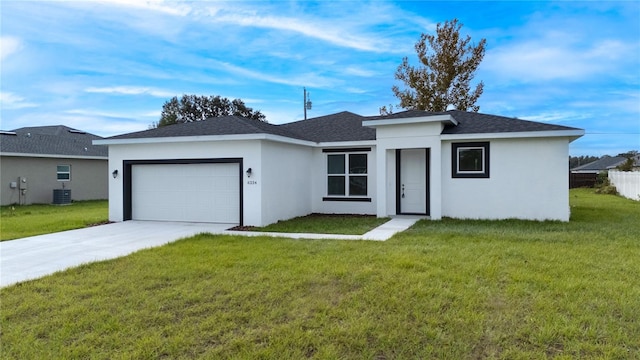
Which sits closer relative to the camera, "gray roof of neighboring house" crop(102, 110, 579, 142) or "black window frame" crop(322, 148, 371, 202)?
"gray roof of neighboring house" crop(102, 110, 579, 142)

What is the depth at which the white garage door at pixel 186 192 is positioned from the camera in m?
11.9

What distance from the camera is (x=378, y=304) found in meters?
4.67

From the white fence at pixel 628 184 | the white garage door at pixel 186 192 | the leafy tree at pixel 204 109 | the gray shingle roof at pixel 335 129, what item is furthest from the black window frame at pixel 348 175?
the leafy tree at pixel 204 109

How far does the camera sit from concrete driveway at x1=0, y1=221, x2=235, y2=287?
21.9ft

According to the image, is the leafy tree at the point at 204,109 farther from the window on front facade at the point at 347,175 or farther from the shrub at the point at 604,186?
the window on front facade at the point at 347,175

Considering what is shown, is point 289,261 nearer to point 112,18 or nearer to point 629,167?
point 112,18

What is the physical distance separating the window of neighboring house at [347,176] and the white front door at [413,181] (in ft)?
3.99

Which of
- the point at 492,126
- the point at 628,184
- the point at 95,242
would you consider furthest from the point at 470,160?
the point at 628,184

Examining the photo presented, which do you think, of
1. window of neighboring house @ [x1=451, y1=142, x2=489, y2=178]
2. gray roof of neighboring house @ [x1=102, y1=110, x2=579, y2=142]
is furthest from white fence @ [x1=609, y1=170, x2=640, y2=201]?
window of neighboring house @ [x1=451, y1=142, x2=489, y2=178]

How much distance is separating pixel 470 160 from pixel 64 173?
21.1 metres

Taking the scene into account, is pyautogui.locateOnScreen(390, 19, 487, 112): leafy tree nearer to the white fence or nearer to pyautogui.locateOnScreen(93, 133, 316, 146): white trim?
the white fence

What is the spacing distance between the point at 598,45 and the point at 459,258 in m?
12.7

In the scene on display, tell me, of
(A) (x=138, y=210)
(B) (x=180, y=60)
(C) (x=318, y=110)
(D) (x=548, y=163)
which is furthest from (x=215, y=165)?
(C) (x=318, y=110)

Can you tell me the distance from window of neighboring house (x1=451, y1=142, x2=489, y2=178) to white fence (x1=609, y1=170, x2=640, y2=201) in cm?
1360
